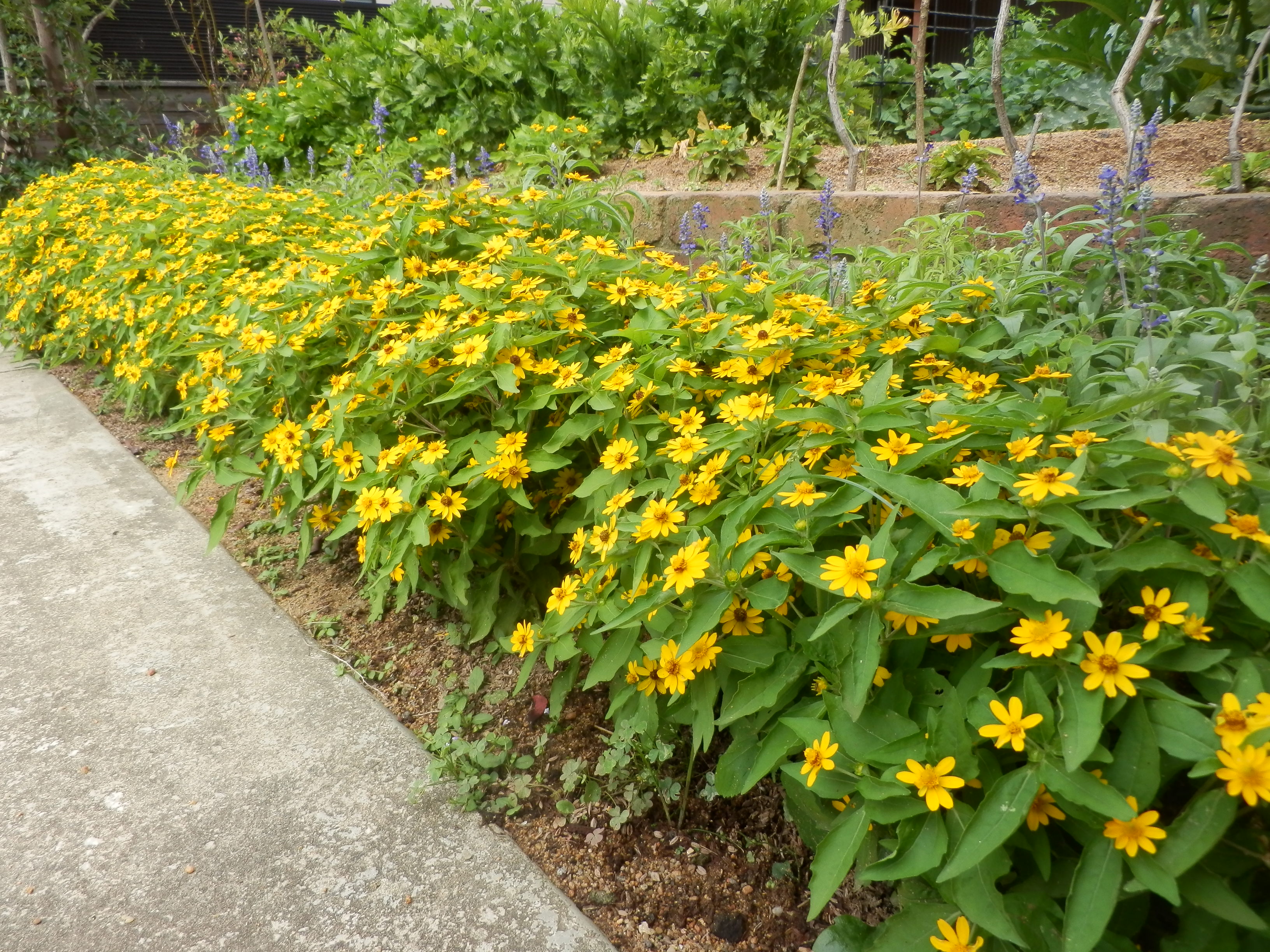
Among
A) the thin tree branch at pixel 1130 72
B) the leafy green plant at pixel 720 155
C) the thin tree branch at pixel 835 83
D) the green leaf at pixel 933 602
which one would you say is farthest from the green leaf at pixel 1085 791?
the leafy green plant at pixel 720 155

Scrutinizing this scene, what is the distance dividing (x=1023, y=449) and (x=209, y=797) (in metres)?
1.83

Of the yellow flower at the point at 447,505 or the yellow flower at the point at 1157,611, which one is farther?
the yellow flower at the point at 447,505

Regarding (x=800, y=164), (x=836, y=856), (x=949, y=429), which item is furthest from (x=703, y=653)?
(x=800, y=164)

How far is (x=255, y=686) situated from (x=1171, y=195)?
3.26m

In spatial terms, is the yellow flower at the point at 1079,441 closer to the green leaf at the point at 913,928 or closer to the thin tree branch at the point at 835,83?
the green leaf at the point at 913,928

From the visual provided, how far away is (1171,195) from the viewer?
2939 mm

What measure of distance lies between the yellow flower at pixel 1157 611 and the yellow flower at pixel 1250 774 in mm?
190

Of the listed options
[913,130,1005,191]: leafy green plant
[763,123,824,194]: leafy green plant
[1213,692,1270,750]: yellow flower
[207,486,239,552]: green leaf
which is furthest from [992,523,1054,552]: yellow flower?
[763,123,824,194]: leafy green plant

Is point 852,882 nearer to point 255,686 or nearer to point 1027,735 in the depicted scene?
point 1027,735

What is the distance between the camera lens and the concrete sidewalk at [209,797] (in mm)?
1637

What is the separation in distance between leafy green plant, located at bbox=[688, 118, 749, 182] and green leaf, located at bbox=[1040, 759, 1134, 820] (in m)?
4.11

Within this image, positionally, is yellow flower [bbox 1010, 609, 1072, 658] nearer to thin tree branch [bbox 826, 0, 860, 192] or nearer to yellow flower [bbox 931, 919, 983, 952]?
yellow flower [bbox 931, 919, 983, 952]

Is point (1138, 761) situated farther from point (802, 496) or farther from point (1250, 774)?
point (802, 496)

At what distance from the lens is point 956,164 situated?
3.77 metres
